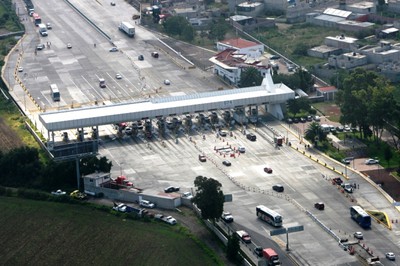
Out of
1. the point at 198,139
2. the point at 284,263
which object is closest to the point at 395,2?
the point at 198,139

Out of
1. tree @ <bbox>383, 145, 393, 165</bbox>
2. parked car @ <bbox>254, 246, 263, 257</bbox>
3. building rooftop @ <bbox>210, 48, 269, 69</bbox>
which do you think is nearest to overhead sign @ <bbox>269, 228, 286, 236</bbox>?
parked car @ <bbox>254, 246, 263, 257</bbox>

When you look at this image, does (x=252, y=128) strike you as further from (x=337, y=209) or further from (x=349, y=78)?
(x=337, y=209)

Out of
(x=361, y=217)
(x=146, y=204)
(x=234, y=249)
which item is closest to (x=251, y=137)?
(x=146, y=204)

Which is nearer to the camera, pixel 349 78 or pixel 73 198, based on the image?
pixel 73 198

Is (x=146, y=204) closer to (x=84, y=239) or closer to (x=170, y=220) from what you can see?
(x=170, y=220)

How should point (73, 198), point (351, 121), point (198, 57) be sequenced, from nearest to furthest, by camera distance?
point (73, 198), point (351, 121), point (198, 57)

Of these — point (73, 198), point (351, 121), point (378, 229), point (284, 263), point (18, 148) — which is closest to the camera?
point (284, 263)

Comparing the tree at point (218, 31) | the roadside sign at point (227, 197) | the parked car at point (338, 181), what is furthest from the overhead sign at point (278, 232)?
the tree at point (218, 31)
